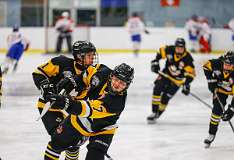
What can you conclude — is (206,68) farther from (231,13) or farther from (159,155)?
(231,13)

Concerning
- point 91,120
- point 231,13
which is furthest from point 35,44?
point 91,120

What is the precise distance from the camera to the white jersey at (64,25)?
1728cm

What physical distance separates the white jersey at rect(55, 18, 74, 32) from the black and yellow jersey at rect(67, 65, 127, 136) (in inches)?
524

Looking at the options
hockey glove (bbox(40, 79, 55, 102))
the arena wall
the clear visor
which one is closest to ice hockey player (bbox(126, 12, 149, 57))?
the arena wall

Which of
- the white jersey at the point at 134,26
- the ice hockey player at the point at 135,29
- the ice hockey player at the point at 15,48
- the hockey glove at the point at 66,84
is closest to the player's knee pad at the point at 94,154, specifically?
the hockey glove at the point at 66,84

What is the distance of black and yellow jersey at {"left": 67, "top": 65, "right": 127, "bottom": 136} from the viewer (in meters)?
3.54

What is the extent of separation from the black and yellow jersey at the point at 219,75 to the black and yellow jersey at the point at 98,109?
1.76m

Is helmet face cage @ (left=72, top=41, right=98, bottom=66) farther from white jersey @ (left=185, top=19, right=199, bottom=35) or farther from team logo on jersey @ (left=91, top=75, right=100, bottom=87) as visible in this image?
white jersey @ (left=185, top=19, right=199, bottom=35)

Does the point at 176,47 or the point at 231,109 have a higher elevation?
the point at 176,47

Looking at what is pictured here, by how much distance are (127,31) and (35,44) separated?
8.74 ft

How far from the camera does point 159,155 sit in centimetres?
533

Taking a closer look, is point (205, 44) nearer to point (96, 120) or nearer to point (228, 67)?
point (228, 67)

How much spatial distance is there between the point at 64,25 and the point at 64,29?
13cm

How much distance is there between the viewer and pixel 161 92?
7.16m
